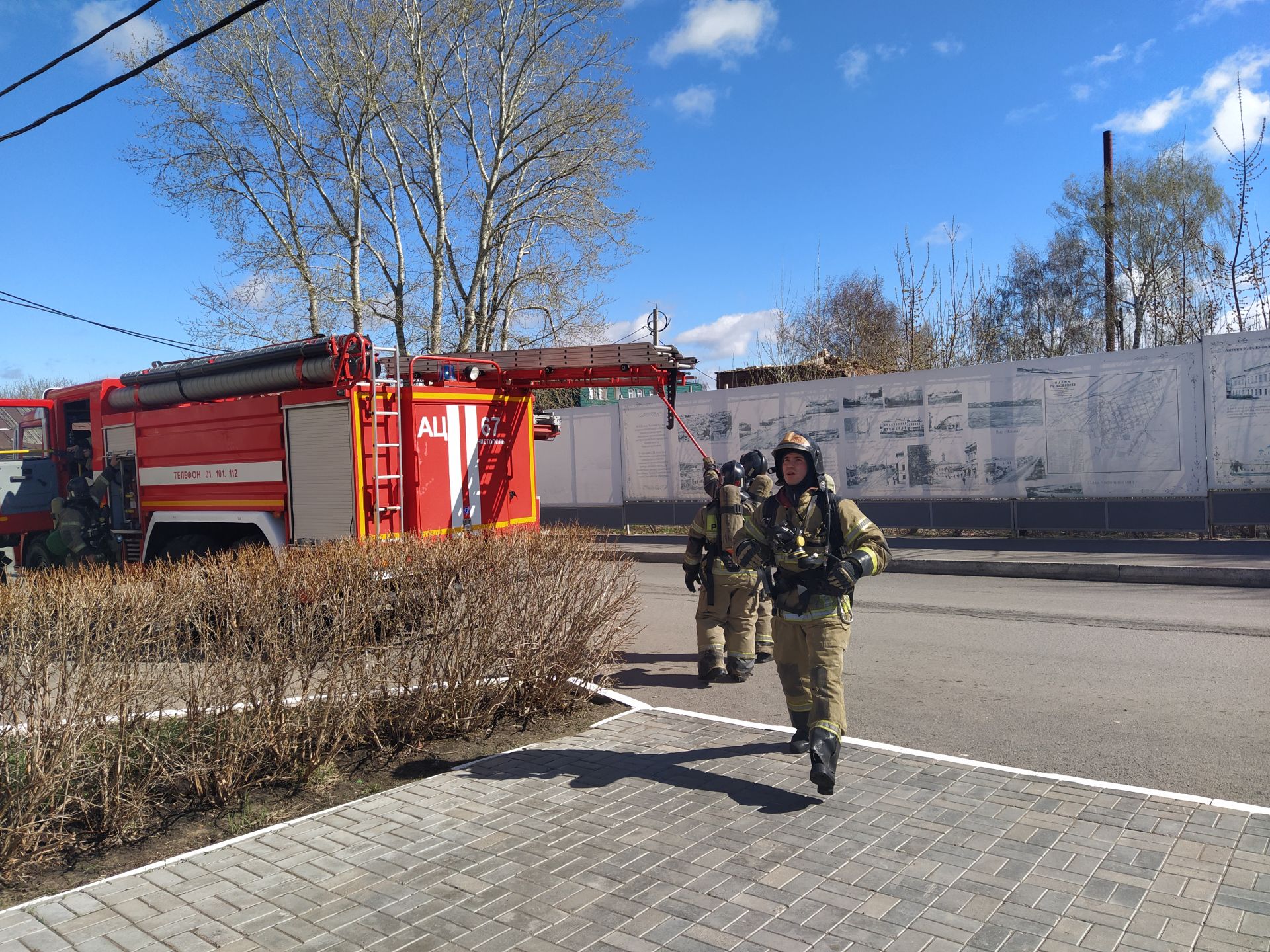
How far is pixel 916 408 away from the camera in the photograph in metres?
16.5

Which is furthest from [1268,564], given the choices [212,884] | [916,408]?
[212,884]

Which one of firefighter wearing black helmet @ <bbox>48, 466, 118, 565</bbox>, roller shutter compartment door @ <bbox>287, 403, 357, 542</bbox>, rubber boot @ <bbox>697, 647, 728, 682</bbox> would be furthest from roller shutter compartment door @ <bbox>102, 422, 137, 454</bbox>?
rubber boot @ <bbox>697, 647, 728, 682</bbox>

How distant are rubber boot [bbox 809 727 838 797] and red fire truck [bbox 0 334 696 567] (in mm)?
4973

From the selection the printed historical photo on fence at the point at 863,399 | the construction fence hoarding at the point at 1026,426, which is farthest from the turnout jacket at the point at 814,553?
the printed historical photo on fence at the point at 863,399

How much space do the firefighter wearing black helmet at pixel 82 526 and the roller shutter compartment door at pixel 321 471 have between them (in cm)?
408

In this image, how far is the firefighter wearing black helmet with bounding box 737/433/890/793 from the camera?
16.0ft

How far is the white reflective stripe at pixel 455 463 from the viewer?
10.3m

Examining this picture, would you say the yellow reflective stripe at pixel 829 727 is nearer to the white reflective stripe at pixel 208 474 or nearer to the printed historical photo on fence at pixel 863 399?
the white reflective stripe at pixel 208 474

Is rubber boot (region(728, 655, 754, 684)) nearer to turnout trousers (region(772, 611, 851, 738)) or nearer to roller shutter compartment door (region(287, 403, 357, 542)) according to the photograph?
turnout trousers (region(772, 611, 851, 738))

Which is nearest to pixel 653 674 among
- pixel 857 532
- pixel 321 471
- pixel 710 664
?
pixel 710 664

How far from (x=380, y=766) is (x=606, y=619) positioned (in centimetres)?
187

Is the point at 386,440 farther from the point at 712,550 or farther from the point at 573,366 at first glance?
the point at 712,550

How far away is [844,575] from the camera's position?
4.84m

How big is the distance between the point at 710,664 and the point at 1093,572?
744 centimetres
